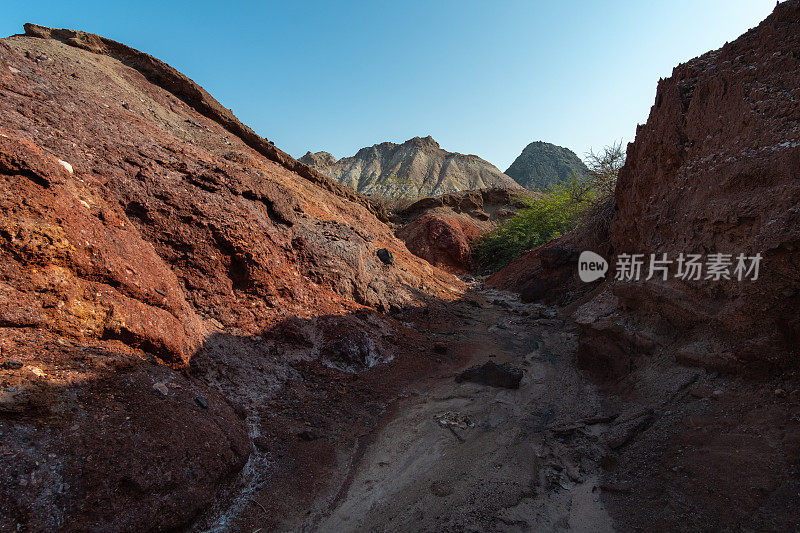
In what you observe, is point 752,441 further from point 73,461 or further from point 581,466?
point 73,461

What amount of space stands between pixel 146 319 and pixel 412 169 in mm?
54719

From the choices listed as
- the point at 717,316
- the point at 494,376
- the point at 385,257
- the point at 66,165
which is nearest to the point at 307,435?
the point at 494,376

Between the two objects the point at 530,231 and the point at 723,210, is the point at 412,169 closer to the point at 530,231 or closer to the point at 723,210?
the point at 530,231

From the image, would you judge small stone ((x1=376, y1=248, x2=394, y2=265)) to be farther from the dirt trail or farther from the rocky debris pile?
the rocky debris pile

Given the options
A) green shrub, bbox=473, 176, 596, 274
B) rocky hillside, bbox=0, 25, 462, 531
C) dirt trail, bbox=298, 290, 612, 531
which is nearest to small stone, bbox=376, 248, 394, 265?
rocky hillside, bbox=0, 25, 462, 531

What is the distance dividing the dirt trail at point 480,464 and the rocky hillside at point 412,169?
45.9 meters

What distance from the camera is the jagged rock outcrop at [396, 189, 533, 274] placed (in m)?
21.2

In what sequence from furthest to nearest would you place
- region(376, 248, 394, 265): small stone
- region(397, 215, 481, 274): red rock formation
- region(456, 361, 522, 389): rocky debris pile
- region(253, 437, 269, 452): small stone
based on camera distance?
1. region(397, 215, 481, 274): red rock formation
2. region(376, 248, 394, 265): small stone
3. region(456, 361, 522, 389): rocky debris pile
4. region(253, 437, 269, 452): small stone

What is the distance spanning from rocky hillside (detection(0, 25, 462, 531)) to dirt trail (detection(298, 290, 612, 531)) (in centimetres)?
59

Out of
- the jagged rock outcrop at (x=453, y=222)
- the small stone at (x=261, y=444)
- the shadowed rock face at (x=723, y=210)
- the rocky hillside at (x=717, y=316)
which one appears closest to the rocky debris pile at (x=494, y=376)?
the rocky hillside at (x=717, y=316)

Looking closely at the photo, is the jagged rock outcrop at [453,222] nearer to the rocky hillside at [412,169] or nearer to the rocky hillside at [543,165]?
the rocky hillside at [412,169]

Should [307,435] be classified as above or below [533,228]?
below

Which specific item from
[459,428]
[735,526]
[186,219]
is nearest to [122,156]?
[186,219]

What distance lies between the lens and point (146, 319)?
364cm
